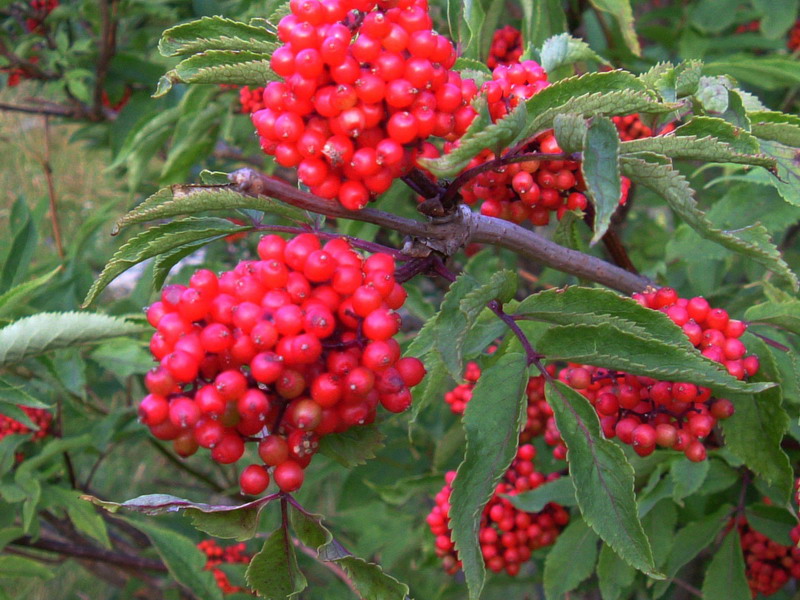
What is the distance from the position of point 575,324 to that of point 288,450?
1.64ft

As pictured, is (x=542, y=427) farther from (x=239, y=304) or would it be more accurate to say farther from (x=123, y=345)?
(x=239, y=304)

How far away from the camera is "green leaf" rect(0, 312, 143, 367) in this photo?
61.1 inches

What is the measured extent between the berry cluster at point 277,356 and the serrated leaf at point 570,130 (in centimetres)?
31

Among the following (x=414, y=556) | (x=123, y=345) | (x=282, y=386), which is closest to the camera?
(x=282, y=386)

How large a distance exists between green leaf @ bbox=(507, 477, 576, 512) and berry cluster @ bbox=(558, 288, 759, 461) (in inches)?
26.9

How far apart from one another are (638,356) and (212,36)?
906mm

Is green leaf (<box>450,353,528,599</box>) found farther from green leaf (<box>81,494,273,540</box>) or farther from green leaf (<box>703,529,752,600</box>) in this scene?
green leaf (<box>703,529,752,600</box>)

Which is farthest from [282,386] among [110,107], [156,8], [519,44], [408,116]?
[110,107]

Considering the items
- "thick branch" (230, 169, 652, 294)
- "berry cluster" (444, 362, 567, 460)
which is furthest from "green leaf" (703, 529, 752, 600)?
"thick branch" (230, 169, 652, 294)

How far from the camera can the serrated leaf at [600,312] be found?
1.19 m

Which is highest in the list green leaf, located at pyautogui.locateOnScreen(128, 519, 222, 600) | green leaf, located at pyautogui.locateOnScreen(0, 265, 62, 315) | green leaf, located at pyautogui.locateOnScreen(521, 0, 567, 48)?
green leaf, located at pyautogui.locateOnScreen(521, 0, 567, 48)

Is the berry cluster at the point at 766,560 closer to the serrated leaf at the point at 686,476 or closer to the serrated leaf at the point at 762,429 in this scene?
the serrated leaf at the point at 686,476

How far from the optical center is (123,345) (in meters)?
2.32

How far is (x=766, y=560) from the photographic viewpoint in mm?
2188
